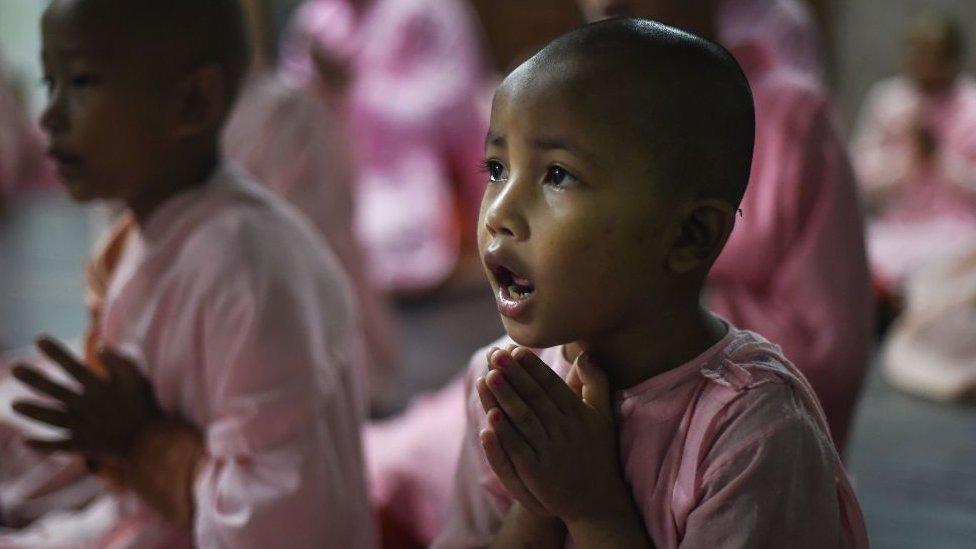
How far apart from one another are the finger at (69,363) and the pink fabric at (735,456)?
2.51 feet

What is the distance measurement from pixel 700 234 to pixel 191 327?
78 centimetres

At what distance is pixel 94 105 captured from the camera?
1623 millimetres

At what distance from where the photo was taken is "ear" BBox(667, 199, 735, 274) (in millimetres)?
1106

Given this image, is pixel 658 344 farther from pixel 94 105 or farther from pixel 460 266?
pixel 460 266

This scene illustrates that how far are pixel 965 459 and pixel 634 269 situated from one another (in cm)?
235

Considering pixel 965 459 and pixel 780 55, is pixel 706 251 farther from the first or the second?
pixel 965 459

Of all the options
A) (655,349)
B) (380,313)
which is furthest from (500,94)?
(380,313)

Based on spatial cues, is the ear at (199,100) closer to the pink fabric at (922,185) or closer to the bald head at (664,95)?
the bald head at (664,95)

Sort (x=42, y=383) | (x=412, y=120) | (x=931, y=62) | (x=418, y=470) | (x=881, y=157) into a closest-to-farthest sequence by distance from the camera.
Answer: (x=42, y=383), (x=418, y=470), (x=412, y=120), (x=931, y=62), (x=881, y=157)

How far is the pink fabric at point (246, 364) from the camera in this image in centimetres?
157

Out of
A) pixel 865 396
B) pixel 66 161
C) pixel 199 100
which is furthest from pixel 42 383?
pixel 865 396

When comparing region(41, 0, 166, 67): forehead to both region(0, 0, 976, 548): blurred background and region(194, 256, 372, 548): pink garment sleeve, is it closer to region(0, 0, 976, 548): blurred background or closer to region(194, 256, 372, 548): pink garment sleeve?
region(194, 256, 372, 548): pink garment sleeve

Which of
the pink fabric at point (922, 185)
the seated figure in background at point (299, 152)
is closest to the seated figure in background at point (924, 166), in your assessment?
the pink fabric at point (922, 185)

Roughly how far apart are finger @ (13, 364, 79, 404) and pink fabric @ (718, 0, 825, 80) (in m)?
1.17
